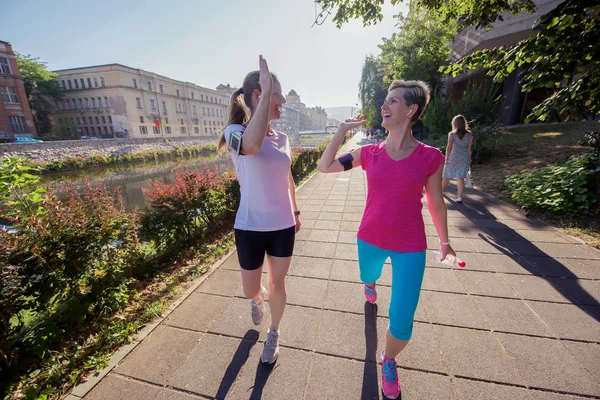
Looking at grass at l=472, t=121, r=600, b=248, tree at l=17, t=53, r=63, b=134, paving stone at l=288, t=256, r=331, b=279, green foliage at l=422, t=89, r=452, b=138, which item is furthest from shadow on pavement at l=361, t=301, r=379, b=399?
tree at l=17, t=53, r=63, b=134

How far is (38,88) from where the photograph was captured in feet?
147

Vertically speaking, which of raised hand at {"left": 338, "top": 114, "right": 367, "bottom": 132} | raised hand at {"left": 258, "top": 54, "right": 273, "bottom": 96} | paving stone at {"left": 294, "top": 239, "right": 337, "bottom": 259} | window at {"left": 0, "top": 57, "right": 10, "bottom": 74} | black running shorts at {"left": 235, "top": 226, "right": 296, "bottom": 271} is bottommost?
paving stone at {"left": 294, "top": 239, "right": 337, "bottom": 259}

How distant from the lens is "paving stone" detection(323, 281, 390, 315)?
2.71 m

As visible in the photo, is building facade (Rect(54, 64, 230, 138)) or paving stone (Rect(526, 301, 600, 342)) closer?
paving stone (Rect(526, 301, 600, 342))

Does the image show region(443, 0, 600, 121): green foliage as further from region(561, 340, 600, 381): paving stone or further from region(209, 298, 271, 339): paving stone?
region(209, 298, 271, 339): paving stone

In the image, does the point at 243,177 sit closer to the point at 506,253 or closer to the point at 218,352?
the point at 218,352

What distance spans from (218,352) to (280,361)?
56cm

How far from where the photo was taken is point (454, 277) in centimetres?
318

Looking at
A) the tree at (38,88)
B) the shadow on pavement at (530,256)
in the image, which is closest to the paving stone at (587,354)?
the shadow on pavement at (530,256)

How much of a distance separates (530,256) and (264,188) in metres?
4.03

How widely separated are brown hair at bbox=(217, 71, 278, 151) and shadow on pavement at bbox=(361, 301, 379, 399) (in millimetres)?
2084

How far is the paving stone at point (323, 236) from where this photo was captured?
454 cm

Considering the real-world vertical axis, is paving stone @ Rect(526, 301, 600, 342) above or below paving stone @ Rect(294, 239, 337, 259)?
below

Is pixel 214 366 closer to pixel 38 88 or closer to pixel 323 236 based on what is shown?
pixel 323 236
